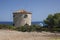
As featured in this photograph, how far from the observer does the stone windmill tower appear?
7038 cm

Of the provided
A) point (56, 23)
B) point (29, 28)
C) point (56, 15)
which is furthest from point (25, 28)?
point (56, 15)

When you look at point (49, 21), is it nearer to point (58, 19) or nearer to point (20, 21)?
point (58, 19)

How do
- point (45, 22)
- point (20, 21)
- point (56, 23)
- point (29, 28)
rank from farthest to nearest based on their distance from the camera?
point (45, 22), point (20, 21), point (56, 23), point (29, 28)

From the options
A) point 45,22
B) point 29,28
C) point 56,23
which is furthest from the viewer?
point 45,22

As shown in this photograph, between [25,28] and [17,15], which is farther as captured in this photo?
[17,15]

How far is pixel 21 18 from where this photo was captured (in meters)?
71.1

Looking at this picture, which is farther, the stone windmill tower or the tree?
the stone windmill tower

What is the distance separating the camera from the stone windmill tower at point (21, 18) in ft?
231

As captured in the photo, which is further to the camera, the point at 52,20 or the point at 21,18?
the point at 52,20

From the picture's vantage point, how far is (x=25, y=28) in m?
48.4

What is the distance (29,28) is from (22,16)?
24.0 meters

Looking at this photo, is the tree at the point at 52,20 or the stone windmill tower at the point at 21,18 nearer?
the tree at the point at 52,20

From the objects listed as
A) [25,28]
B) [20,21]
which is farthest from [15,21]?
[25,28]

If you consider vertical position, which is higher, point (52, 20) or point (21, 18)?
point (21, 18)
